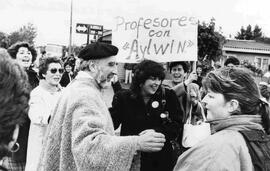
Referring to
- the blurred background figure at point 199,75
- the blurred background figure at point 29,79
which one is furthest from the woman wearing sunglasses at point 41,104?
the blurred background figure at point 199,75

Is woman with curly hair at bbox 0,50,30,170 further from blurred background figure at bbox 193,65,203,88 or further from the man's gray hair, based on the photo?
blurred background figure at bbox 193,65,203,88

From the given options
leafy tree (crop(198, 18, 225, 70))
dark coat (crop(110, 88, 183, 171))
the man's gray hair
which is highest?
leafy tree (crop(198, 18, 225, 70))

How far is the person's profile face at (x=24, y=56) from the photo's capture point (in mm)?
5109

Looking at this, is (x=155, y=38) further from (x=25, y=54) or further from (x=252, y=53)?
(x=252, y=53)

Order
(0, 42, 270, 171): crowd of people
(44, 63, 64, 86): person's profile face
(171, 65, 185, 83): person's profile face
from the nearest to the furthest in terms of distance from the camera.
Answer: (0, 42, 270, 171): crowd of people
(44, 63, 64, 86): person's profile face
(171, 65, 185, 83): person's profile face

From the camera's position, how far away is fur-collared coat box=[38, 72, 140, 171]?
251cm

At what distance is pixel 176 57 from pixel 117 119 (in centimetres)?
164

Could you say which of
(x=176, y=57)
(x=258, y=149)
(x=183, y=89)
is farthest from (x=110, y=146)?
(x=176, y=57)

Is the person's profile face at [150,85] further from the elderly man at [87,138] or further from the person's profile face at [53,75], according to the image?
the elderly man at [87,138]

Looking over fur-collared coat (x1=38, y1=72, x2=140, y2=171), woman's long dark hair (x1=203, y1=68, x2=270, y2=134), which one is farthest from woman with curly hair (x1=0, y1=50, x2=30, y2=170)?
woman's long dark hair (x1=203, y1=68, x2=270, y2=134)

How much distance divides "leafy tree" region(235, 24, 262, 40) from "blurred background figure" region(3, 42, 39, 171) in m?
87.9

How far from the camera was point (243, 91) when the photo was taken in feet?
7.45

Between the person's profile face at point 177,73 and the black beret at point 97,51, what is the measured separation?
2367mm

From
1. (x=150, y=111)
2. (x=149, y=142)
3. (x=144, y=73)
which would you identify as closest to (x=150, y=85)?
(x=144, y=73)
